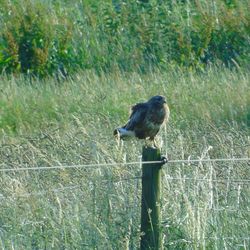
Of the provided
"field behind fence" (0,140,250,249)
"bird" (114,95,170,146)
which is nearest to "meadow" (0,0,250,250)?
"field behind fence" (0,140,250,249)

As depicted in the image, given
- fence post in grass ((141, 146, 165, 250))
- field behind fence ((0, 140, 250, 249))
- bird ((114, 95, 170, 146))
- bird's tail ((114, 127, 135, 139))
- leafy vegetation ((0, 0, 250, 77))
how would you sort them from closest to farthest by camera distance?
fence post in grass ((141, 146, 165, 250)) < field behind fence ((0, 140, 250, 249)) < bird's tail ((114, 127, 135, 139)) < bird ((114, 95, 170, 146)) < leafy vegetation ((0, 0, 250, 77))

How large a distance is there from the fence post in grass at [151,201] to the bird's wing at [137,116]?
1672 millimetres

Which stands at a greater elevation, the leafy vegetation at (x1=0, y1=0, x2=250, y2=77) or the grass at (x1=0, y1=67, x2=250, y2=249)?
the leafy vegetation at (x1=0, y1=0, x2=250, y2=77)

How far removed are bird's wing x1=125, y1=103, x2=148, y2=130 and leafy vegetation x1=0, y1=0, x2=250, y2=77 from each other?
15.5 feet

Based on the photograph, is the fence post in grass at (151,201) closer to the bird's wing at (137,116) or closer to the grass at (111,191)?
the grass at (111,191)

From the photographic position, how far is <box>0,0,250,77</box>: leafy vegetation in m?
11.7

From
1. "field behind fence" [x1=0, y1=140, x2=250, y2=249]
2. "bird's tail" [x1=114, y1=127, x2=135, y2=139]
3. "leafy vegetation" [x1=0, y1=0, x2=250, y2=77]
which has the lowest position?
"field behind fence" [x1=0, y1=140, x2=250, y2=249]

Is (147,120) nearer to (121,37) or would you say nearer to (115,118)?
(115,118)

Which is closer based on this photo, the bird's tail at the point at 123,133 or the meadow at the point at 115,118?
the meadow at the point at 115,118

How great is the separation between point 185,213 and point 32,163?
4.83 feet

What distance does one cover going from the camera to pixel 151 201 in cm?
466

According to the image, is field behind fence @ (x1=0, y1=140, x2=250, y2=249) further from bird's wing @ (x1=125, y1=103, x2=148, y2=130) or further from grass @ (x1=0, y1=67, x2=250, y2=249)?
bird's wing @ (x1=125, y1=103, x2=148, y2=130)

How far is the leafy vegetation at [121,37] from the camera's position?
11.7 meters

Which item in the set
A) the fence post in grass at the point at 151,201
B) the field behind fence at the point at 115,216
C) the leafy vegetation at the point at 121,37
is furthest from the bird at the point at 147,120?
the leafy vegetation at the point at 121,37
